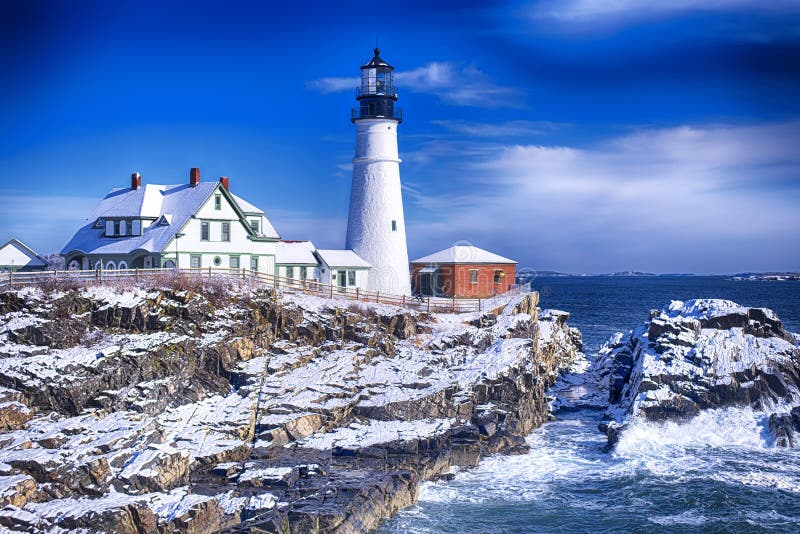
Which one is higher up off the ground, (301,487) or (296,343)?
(296,343)

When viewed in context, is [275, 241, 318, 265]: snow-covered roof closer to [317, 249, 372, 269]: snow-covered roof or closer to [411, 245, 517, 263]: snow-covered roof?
[317, 249, 372, 269]: snow-covered roof

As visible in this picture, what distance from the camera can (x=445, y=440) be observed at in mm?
30734

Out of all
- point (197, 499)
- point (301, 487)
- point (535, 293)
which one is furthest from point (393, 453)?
point (535, 293)

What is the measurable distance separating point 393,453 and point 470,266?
83.1 feet

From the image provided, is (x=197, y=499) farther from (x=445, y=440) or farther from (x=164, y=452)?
(x=445, y=440)

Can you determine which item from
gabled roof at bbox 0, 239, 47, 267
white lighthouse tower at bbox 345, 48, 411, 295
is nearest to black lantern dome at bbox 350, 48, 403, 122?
white lighthouse tower at bbox 345, 48, 411, 295

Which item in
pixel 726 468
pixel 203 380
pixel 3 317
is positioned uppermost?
pixel 3 317

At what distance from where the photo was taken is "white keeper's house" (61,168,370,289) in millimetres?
41906

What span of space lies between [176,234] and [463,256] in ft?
66.4

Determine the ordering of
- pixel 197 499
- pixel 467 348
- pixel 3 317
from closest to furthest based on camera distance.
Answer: pixel 197 499
pixel 3 317
pixel 467 348

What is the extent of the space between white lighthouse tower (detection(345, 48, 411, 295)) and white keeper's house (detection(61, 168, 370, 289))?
10.5 feet

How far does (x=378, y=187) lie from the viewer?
48.8 meters

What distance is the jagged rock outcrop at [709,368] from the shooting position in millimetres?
35031

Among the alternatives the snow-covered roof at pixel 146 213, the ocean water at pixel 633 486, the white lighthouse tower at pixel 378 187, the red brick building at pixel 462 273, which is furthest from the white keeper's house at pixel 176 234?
the ocean water at pixel 633 486
